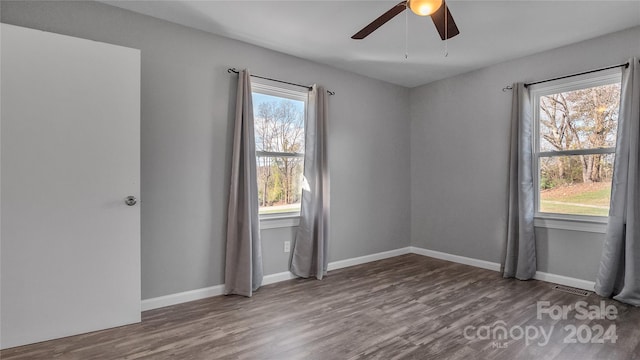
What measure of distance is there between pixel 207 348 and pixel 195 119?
6.58ft

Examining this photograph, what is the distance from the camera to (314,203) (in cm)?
385

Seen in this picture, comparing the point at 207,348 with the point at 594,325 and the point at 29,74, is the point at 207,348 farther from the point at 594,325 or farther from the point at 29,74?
the point at 594,325

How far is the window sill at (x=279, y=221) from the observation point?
142 inches

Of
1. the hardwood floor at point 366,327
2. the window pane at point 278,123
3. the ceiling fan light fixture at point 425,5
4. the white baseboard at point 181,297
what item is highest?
Answer: the ceiling fan light fixture at point 425,5

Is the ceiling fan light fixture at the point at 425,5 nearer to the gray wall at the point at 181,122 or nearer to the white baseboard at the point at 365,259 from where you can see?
the gray wall at the point at 181,122

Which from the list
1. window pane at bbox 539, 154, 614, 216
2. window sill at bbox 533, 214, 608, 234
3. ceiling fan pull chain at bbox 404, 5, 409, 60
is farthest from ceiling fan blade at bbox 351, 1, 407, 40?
window sill at bbox 533, 214, 608, 234

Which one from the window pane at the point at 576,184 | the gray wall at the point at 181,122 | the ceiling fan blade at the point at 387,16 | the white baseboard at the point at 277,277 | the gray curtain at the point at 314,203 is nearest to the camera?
the ceiling fan blade at the point at 387,16

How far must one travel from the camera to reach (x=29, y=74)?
2236 millimetres

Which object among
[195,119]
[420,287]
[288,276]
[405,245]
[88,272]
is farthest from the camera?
[405,245]

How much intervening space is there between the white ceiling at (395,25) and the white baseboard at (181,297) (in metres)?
2.51

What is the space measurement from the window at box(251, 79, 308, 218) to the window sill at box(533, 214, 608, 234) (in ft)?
9.07

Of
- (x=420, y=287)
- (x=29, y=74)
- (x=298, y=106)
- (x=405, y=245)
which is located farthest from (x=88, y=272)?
(x=405, y=245)

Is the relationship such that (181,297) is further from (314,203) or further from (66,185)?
(314,203)

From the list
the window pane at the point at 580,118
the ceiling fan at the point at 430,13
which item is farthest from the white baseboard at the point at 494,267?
the ceiling fan at the point at 430,13
